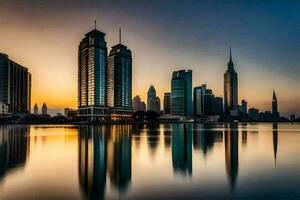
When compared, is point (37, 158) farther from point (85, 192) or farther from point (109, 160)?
point (85, 192)

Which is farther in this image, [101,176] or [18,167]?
[18,167]

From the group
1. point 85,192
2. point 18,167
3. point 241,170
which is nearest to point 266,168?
point 241,170

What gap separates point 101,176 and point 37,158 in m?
15.7

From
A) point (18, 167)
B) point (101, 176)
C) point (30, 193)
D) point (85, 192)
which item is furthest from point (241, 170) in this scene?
point (18, 167)

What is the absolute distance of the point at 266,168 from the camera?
32906 mm

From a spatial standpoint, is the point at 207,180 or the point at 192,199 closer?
the point at 192,199

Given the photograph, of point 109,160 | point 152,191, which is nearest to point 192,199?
point 152,191

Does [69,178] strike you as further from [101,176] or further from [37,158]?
[37,158]

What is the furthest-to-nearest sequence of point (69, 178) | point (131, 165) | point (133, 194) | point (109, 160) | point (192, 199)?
point (109, 160)
point (131, 165)
point (69, 178)
point (133, 194)
point (192, 199)

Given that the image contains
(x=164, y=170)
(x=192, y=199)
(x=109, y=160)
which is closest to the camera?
(x=192, y=199)

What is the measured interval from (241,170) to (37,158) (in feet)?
84.7

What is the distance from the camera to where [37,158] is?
38438 millimetres

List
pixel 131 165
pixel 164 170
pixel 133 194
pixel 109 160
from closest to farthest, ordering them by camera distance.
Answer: pixel 133 194, pixel 164 170, pixel 131 165, pixel 109 160

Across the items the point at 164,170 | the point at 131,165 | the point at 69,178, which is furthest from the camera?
the point at 131,165
